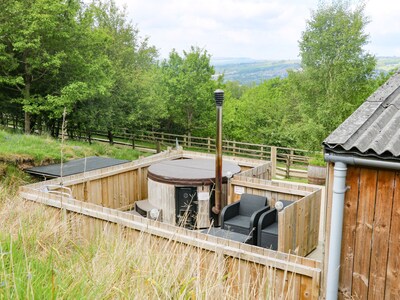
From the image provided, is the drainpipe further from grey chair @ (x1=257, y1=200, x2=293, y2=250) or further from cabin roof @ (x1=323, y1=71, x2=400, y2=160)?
grey chair @ (x1=257, y1=200, x2=293, y2=250)

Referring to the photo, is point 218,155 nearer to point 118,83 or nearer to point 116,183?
point 116,183

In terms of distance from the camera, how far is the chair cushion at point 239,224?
7344mm

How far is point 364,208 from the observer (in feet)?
13.3

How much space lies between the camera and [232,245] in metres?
5.04

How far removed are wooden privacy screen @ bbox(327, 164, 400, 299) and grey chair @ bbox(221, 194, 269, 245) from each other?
3.05m

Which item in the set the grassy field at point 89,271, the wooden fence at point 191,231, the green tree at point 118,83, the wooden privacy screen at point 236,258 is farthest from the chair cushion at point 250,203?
the green tree at point 118,83

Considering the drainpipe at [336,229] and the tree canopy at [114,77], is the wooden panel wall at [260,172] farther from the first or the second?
the tree canopy at [114,77]

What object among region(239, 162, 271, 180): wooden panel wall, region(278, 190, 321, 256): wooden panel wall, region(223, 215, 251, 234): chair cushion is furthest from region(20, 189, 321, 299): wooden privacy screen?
region(239, 162, 271, 180): wooden panel wall

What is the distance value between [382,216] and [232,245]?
1.88m

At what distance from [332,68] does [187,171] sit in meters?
10.8

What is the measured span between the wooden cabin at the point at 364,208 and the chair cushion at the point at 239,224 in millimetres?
3051

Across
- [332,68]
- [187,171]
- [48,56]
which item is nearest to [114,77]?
[48,56]

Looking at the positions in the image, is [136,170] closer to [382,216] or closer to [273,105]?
[382,216]

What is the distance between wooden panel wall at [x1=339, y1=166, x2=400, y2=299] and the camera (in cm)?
394
